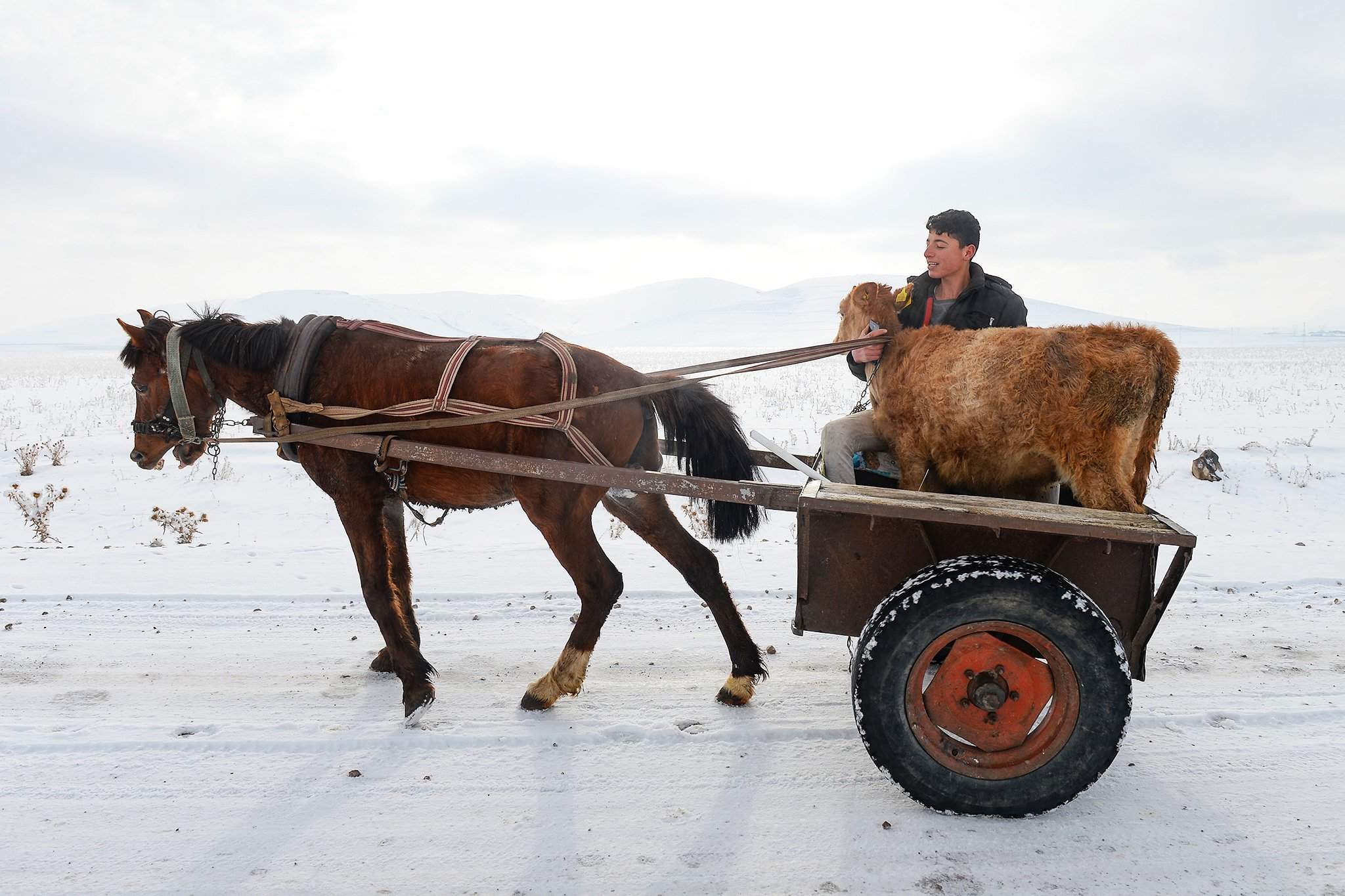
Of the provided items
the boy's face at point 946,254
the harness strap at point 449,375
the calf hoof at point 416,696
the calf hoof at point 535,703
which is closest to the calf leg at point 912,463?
the boy's face at point 946,254

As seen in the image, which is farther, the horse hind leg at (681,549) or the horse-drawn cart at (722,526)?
the horse hind leg at (681,549)

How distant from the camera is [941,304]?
155 inches

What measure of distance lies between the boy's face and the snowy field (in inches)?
82.8

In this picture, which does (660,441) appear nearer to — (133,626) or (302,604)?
(302,604)

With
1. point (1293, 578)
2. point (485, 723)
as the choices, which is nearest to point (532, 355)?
point (485, 723)

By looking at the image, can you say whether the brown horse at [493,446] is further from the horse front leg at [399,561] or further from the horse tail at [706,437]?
the horse front leg at [399,561]

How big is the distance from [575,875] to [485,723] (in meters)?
1.17

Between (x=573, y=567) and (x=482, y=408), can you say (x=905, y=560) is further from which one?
(x=482, y=408)

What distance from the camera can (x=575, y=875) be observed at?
2.54 meters

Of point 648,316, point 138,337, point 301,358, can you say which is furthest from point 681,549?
point 648,316

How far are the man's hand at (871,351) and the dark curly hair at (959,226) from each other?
0.64 m

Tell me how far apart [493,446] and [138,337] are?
6.49 feet

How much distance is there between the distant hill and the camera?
12194 centimetres

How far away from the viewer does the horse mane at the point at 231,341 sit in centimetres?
399
